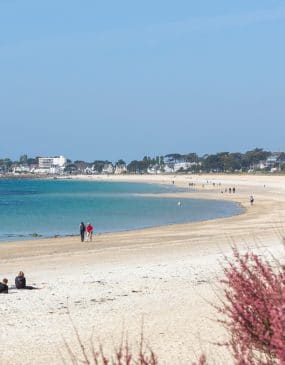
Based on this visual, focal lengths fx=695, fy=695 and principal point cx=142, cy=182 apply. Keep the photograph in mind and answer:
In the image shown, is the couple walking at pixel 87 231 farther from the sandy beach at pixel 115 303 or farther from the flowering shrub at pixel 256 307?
the flowering shrub at pixel 256 307

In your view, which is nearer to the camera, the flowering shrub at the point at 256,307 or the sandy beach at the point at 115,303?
the flowering shrub at the point at 256,307

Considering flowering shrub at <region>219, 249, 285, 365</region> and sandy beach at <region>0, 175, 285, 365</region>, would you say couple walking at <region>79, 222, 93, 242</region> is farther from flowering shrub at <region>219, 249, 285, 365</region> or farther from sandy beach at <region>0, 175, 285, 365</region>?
flowering shrub at <region>219, 249, 285, 365</region>

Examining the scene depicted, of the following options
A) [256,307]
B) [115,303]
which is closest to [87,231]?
[115,303]

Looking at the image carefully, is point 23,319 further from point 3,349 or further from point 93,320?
point 3,349

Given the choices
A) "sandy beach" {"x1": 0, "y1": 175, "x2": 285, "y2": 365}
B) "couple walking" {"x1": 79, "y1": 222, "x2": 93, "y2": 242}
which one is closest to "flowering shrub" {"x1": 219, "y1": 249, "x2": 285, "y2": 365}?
"sandy beach" {"x1": 0, "y1": 175, "x2": 285, "y2": 365}

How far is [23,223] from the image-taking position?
171 ft

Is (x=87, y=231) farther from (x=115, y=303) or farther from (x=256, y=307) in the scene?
(x=256, y=307)

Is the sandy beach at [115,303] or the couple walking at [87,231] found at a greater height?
the sandy beach at [115,303]

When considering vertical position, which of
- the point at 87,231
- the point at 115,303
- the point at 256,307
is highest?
the point at 256,307

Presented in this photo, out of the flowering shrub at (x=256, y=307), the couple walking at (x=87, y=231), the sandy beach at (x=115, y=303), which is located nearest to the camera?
the flowering shrub at (x=256, y=307)

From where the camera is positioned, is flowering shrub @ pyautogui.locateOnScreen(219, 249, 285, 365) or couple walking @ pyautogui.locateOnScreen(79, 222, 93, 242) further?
couple walking @ pyautogui.locateOnScreen(79, 222, 93, 242)

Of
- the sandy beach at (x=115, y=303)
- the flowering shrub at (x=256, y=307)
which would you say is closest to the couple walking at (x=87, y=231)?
the sandy beach at (x=115, y=303)

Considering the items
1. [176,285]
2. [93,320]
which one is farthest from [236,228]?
[93,320]

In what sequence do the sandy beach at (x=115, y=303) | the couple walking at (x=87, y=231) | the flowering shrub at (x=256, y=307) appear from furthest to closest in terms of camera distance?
the couple walking at (x=87, y=231) < the sandy beach at (x=115, y=303) < the flowering shrub at (x=256, y=307)
